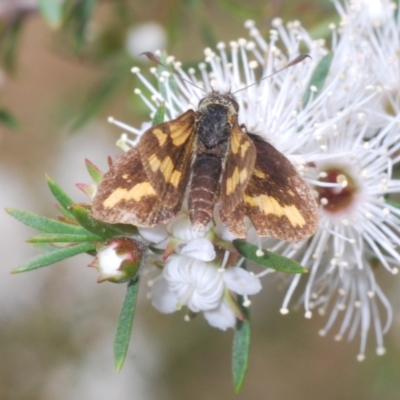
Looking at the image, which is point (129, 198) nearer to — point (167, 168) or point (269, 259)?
point (167, 168)

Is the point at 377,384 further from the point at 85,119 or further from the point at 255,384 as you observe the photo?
the point at 85,119

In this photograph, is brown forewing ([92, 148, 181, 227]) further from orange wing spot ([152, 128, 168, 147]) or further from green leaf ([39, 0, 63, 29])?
green leaf ([39, 0, 63, 29])

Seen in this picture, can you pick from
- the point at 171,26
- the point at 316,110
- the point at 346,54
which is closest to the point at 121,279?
the point at 316,110

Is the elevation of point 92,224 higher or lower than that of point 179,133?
lower

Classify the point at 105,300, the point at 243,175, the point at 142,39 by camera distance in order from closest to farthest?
1. the point at 243,175
2. the point at 142,39
3. the point at 105,300

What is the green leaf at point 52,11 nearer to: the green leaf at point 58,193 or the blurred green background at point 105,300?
the blurred green background at point 105,300

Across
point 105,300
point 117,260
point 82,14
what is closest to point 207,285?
point 117,260

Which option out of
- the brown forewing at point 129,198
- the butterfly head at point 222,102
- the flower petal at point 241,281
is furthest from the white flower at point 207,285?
the butterfly head at point 222,102
